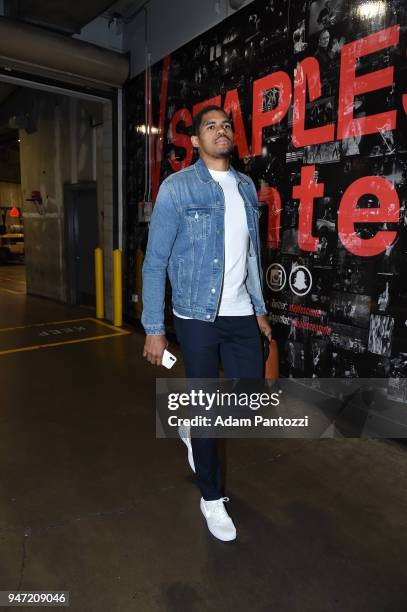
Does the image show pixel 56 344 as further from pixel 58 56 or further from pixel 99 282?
pixel 58 56

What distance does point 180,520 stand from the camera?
197 centimetres

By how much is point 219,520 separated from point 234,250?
1157mm

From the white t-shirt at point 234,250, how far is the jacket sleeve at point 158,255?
12cm

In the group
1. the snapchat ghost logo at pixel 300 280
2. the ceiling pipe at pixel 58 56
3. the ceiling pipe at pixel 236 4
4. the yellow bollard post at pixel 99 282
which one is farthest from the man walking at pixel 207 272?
the yellow bollard post at pixel 99 282

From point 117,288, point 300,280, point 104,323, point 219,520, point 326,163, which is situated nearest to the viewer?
point 219,520

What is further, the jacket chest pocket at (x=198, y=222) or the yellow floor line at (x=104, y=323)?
the yellow floor line at (x=104, y=323)

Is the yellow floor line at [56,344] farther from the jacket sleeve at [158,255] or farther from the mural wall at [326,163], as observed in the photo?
the jacket sleeve at [158,255]

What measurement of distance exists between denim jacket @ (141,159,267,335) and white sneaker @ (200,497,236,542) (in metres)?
0.80

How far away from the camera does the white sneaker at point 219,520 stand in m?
1.83

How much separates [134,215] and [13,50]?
2.12 m

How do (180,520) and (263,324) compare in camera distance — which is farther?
(263,324)

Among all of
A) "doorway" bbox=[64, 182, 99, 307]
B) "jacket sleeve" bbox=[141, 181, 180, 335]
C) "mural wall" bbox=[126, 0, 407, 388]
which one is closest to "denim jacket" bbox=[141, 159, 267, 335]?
"jacket sleeve" bbox=[141, 181, 180, 335]

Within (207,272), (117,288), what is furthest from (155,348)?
(117,288)

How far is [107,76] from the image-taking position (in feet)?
17.0
